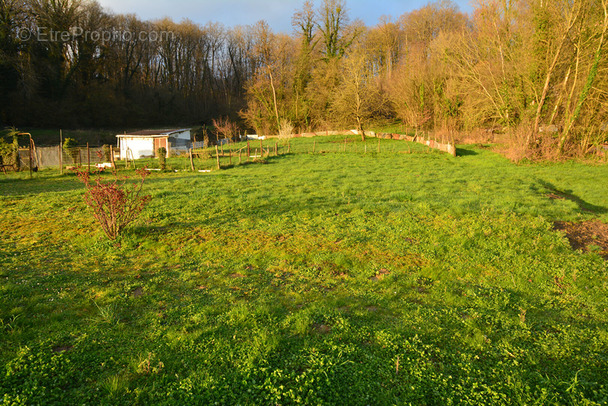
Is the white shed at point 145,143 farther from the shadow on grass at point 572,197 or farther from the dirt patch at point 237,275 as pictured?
the dirt patch at point 237,275

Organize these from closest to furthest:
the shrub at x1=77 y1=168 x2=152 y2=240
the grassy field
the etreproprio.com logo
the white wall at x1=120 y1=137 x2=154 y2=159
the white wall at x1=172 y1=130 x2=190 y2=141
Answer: the grassy field
the shrub at x1=77 y1=168 x2=152 y2=240
the white wall at x1=120 y1=137 x2=154 y2=159
the white wall at x1=172 y1=130 x2=190 y2=141
the etreproprio.com logo

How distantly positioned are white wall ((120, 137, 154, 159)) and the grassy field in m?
26.9

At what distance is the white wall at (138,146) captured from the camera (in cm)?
3538

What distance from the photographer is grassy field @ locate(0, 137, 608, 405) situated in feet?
10.2

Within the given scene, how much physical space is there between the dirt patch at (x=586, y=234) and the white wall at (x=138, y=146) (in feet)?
115

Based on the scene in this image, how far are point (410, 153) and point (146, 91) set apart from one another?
53169mm

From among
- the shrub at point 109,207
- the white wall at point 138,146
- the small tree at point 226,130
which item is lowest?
the shrub at point 109,207

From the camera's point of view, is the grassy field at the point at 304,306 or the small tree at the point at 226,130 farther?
the small tree at the point at 226,130

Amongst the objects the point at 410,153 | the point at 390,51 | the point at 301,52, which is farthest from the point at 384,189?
the point at 390,51

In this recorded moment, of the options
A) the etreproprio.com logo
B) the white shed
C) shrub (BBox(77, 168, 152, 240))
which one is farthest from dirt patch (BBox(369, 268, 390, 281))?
the etreproprio.com logo

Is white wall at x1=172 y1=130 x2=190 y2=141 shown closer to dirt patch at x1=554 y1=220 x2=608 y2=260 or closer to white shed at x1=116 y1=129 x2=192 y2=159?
white shed at x1=116 y1=129 x2=192 y2=159

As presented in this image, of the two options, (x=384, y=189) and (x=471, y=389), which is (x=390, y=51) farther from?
(x=471, y=389)

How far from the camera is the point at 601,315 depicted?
452 centimetres

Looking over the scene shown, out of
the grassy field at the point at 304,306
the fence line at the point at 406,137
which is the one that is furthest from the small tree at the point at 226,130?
the grassy field at the point at 304,306
